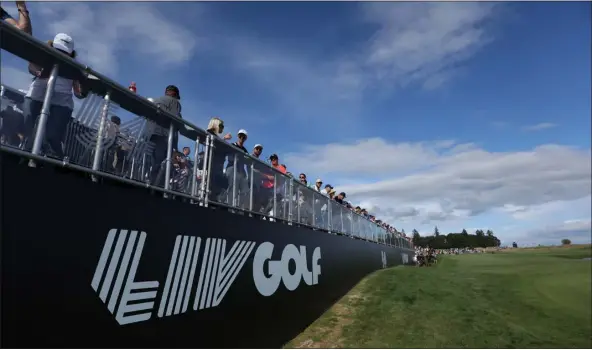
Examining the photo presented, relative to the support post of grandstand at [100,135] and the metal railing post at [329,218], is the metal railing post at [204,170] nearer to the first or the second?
the support post of grandstand at [100,135]

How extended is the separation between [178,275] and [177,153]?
1.69m

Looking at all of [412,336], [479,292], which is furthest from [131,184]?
[479,292]

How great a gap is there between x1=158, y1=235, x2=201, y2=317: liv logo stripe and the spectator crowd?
0.82 metres

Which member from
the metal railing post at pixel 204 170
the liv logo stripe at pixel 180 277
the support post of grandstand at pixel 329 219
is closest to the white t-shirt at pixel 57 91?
the liv logo stripe at pixel 180 277

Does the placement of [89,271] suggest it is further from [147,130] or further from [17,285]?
[147,130]

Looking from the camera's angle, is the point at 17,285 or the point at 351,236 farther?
the point at 351,236

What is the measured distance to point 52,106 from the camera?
3.27 metres

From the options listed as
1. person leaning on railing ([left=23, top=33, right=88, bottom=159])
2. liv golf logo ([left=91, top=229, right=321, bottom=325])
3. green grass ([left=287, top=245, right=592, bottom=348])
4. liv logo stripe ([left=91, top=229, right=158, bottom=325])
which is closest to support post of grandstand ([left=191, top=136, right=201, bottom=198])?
liv golf logo ([left=91, top=229, right=321, bottom=325])

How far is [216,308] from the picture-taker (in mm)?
5344

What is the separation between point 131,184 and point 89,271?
42.7 inches

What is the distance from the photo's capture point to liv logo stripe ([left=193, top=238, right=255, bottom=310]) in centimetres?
506

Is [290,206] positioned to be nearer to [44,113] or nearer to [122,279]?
[122,279]

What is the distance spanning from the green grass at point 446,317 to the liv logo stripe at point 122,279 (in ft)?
15.5

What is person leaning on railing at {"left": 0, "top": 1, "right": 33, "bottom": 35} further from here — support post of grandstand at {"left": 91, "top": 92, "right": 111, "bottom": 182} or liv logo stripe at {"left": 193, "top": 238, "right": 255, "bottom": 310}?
liv logo stripe at {"left": 193, "top": 238, "right": 255, "bottom": 310}
